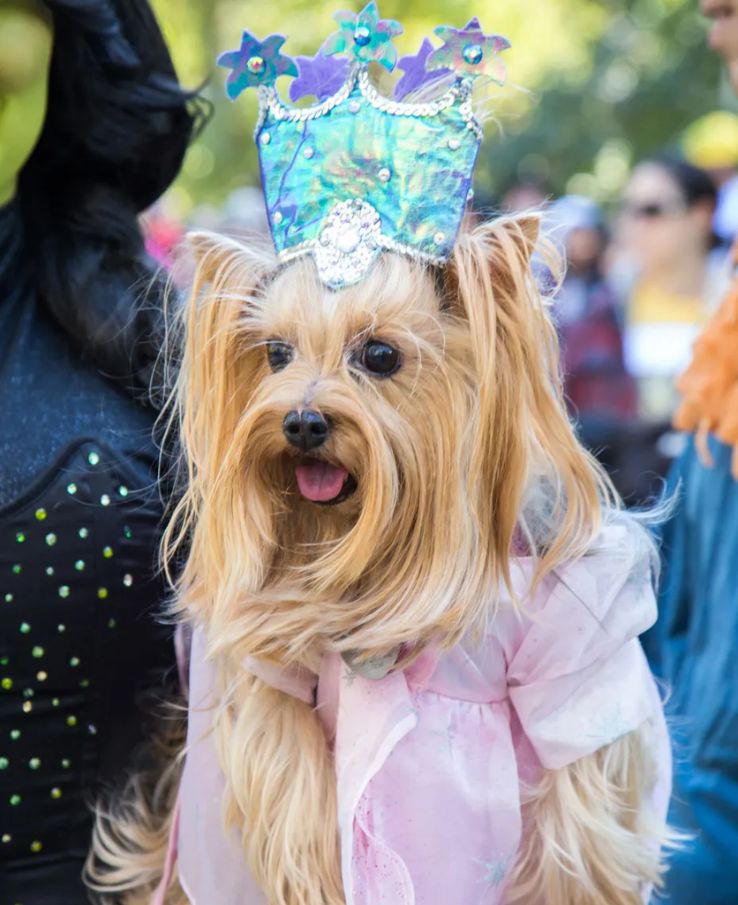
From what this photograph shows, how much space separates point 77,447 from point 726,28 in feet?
4.30

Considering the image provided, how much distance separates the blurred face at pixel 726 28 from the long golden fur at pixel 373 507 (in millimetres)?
877

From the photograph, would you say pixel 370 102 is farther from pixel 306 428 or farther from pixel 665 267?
pixel 665 267

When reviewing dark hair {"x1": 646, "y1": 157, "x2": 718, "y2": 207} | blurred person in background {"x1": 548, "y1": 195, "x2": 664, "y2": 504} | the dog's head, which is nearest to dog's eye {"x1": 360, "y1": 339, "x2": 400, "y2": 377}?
the dog's head

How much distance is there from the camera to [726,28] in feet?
6.62

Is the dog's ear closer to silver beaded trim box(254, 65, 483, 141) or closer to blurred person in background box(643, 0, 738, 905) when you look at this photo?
silver beaded trim box(254, 65, 483, 141)

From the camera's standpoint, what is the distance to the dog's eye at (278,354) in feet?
4.74

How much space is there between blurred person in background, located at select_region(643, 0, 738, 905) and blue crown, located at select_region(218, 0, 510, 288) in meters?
0.68

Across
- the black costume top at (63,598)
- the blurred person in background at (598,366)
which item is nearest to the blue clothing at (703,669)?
the blurred person in background at (598,366)

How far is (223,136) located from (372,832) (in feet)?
53.9

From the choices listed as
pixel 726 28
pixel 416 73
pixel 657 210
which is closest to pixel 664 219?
pixel 657 210

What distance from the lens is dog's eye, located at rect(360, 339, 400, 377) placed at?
4.57ft

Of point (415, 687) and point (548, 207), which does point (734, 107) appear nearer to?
point (548, 207)

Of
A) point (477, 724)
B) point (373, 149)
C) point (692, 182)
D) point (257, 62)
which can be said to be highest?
point (692, 182)

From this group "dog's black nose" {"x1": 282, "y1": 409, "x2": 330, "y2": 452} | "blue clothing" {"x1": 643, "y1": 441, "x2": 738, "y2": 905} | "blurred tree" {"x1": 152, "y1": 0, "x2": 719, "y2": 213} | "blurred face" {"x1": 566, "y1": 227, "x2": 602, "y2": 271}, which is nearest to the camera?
"dog's black nose" {"x1": 282, "y1": 409, "x2": 330, "y2": 452}
